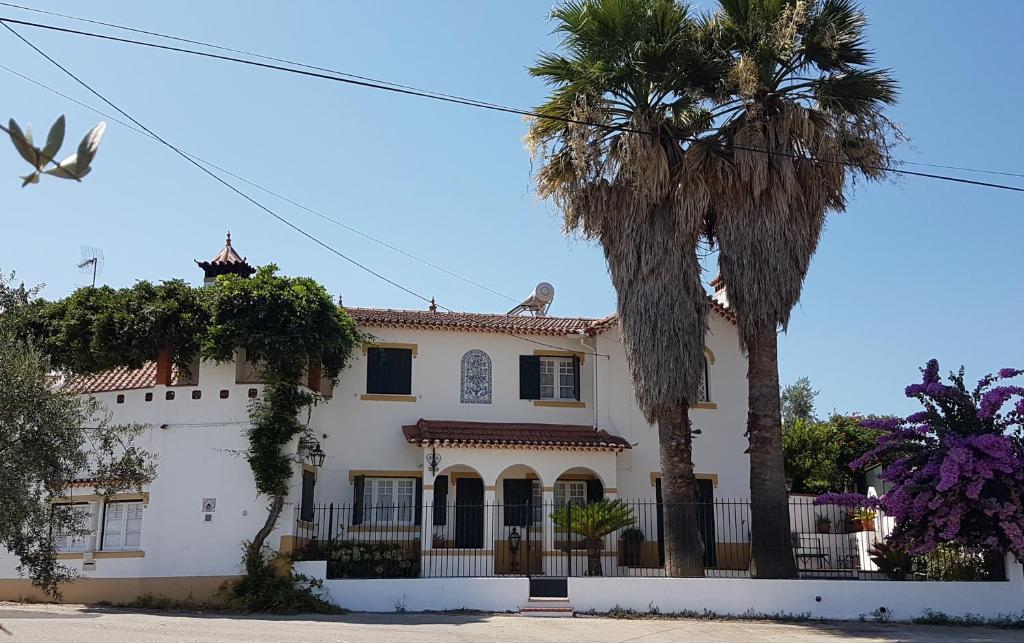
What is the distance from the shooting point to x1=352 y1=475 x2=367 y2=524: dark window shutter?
23359mm

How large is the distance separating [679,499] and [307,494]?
8.64m

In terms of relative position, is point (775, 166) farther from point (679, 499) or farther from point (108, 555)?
point (108, 555)

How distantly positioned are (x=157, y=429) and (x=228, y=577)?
3559 millimetres

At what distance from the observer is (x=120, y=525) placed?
68.9 feet

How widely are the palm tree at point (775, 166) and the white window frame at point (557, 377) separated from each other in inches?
260

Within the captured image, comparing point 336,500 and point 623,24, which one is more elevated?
point 623,24

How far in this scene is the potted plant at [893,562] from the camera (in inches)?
786

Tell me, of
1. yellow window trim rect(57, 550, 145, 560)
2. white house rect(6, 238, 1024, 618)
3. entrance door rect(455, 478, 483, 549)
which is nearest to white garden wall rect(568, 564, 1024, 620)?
white house rect(6, 238, 1024, 618)

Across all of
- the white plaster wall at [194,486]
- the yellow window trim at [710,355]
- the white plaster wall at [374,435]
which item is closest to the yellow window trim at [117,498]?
the white plaster wall at [194,486]

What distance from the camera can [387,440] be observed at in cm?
2431

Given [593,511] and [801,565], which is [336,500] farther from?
[801,565]

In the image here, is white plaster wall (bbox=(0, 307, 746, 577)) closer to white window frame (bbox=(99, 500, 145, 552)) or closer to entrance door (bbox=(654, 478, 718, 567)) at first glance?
entrance door (bbox=(654, 478, 718, 567))

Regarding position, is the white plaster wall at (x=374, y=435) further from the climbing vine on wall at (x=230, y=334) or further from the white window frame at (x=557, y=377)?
the climbing vine on wall at (x=230, y=334)

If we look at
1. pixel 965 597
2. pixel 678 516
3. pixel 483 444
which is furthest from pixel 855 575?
pixel 483 444
